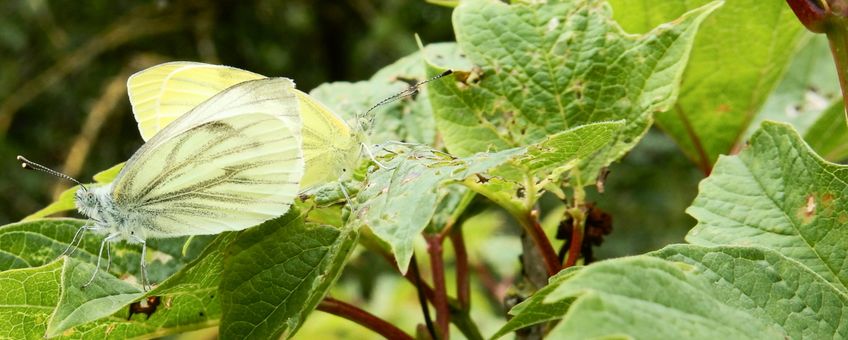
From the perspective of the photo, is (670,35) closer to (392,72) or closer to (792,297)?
(792,297)

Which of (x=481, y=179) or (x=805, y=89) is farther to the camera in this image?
(x=805, y=89)

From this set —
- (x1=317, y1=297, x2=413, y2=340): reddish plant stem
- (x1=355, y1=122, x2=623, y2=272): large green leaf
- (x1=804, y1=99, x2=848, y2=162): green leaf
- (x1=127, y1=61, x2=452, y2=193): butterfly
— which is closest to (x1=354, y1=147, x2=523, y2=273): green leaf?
(x1=355, y1=122, x2=623, y2=272): large green leaf

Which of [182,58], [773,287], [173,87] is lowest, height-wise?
[773,287]

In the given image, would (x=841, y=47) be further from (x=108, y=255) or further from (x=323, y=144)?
(x=108, y=255)

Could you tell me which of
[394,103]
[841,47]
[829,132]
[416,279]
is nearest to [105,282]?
[416,279]

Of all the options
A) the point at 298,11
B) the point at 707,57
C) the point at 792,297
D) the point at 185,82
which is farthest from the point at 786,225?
the point at 298,11
